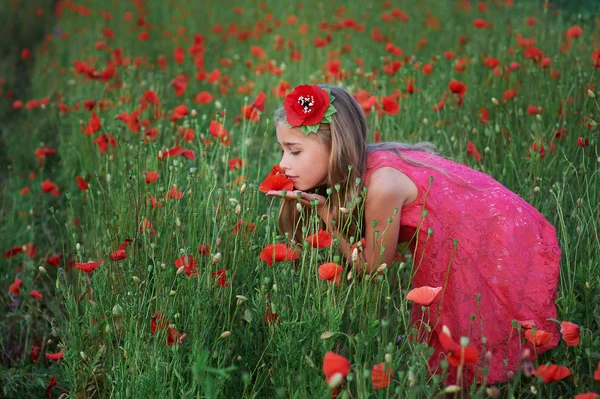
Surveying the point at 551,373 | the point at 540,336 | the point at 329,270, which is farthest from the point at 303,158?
the point at 551,373

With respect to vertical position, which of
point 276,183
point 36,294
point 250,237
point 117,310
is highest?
point 276,183

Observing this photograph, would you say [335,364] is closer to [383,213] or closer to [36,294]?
[383,213]

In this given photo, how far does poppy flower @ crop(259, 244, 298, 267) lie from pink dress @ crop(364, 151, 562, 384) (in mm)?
559

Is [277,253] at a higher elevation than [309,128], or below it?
below

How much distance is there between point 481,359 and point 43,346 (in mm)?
1758

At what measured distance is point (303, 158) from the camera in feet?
8.44

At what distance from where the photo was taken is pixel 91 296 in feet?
8.84

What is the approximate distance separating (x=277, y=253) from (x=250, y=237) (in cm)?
38

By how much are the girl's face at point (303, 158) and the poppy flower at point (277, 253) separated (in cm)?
47

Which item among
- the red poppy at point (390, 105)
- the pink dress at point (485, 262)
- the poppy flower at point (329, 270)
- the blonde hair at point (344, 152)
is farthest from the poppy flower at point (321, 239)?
the red poppy at point (390, 105)

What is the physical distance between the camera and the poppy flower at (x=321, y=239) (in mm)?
2055

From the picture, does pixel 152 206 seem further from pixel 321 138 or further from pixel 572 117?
pixel 572 117

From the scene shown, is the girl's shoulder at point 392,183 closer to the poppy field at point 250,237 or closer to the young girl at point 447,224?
the young girl at point 447,224

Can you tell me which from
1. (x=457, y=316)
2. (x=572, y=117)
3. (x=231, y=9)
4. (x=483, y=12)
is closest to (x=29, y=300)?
(x=457, y=316)
